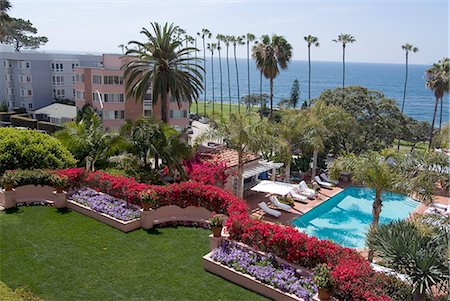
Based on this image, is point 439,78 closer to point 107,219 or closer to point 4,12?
point 107,219

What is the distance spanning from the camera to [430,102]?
162 metres

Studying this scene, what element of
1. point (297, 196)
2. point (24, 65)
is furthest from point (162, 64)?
point (24, 65)

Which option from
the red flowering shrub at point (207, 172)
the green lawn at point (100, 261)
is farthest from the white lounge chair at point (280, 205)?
the green lawn at point (100, 261)

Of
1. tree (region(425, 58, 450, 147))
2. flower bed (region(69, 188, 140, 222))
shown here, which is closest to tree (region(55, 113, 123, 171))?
flower bed (region(69, 188, 140, 222))

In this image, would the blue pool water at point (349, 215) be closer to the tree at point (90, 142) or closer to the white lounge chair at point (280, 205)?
the white lounge chair at point (280, 205)

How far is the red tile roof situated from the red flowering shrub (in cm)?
185

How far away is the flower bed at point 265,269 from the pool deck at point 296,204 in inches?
385

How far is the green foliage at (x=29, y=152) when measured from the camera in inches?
776

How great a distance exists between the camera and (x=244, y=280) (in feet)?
42.5

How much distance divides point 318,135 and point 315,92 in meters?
174

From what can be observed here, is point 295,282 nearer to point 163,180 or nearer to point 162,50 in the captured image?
point 163,180

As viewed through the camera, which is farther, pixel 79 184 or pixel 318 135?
pixel 318 135

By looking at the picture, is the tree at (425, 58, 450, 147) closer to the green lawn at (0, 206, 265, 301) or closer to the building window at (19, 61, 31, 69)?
the green lawn at (0, 206, 265, 301)

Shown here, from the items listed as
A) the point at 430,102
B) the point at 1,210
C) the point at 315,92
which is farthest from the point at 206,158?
the point at 315,92
